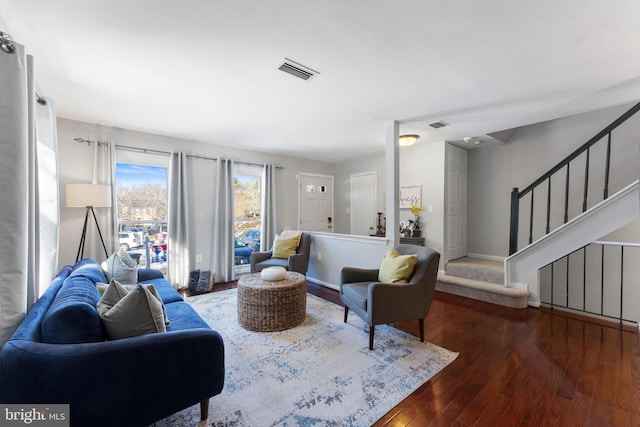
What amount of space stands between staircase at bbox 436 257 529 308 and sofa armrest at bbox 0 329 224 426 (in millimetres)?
3544

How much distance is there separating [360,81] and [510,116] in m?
2.17

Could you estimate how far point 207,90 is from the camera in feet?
8.25

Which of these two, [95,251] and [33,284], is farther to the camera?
[95,251]

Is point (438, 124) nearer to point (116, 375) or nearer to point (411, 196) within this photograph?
point (411, 196)

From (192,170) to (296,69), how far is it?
287cm

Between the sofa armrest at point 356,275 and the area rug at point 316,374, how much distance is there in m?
0.46

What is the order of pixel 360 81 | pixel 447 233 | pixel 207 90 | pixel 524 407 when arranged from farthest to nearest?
1. pixel 447 233
2. pixel 207 90
3. pixel 360 81
4. pixel 524 407

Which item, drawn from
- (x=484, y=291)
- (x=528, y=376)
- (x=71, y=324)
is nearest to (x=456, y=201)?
(x=484, y=291)

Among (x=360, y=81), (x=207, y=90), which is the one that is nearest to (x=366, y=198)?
(x=360, y=81)

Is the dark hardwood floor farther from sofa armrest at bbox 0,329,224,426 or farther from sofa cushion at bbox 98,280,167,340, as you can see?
sofa cushion at bbox 98,280,167,340

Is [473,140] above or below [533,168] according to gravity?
above

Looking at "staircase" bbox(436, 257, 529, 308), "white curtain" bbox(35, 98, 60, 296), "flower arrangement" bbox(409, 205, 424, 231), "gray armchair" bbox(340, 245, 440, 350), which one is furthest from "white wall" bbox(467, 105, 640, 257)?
"white curtain" bbox(35, 98, 60, 296)

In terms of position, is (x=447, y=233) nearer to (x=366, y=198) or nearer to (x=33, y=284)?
(x=366, y=198)

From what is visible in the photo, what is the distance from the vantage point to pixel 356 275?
288cm
